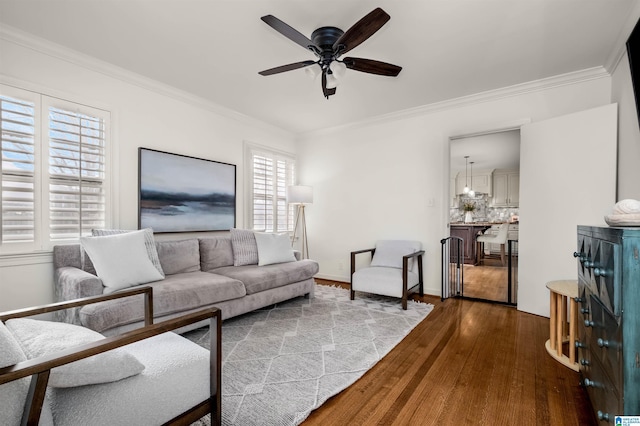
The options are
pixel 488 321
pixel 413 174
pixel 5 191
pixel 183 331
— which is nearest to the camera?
pixel 5 191

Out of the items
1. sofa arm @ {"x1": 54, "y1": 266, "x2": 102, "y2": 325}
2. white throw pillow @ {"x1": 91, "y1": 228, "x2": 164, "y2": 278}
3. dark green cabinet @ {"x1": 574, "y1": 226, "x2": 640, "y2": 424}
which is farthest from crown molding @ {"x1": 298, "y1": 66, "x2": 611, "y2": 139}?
sofa arm @ {"x1": 54, "y1": 266, "x2": 102, "y2": 325}

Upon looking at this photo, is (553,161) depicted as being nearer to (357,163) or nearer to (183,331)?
(357,163)

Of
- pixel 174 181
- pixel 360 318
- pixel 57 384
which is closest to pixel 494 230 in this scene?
pixel 360 318

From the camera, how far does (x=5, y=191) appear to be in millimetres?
2432

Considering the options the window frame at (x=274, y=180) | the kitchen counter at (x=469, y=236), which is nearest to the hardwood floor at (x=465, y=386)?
the window frame at (x=274, y=180)

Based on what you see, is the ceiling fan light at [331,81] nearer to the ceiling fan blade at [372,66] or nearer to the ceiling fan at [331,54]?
the ceiling fan at [331,54]

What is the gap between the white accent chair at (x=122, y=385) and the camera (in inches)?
34.6

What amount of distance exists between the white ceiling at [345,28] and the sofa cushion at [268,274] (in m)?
2.12

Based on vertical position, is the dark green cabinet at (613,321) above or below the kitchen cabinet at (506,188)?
below

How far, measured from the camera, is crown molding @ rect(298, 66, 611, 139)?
311 centimetres

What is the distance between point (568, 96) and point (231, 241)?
4170mm

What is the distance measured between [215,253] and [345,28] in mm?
2695

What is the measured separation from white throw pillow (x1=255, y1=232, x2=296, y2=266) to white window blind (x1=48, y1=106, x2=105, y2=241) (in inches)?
64.6

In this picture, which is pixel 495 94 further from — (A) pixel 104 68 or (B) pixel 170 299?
(A) pixel 104 68
